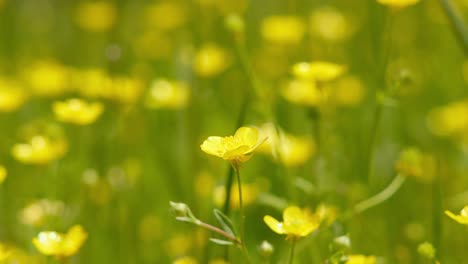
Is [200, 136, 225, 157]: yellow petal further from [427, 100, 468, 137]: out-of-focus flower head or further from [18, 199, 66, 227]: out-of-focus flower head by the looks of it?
[427, 100, 468, 137]: out-of-focus flower head

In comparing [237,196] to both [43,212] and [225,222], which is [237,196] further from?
[225,222]

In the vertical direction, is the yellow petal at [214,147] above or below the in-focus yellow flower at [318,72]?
above

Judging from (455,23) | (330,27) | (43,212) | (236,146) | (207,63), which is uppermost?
(455,23)

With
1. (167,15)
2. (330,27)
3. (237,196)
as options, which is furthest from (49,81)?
(237,196)

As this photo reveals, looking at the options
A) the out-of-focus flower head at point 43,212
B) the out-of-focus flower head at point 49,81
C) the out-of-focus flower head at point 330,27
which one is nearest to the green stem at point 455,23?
the out-of-focus flower head at point 43,212

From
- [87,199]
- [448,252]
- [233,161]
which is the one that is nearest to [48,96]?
[87,199]

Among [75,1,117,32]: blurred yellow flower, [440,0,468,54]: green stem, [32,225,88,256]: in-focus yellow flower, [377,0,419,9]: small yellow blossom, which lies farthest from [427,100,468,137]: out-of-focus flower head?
[75,1,117,32]: blurred yellow flower

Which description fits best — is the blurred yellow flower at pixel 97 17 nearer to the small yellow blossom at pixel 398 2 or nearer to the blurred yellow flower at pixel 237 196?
the blurred yellow flower at pixel 237 196
